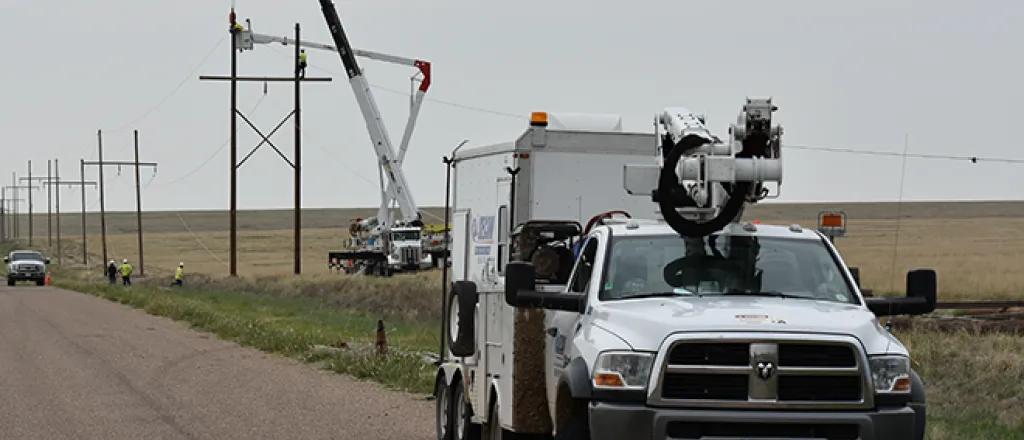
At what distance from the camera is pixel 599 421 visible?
878 cm

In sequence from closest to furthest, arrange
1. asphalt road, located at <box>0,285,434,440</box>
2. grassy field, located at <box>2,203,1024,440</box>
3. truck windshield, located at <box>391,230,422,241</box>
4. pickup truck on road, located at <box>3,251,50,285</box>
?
asphalt road, located at <box>0,285,434,440</box> < grassy field, located at <box>2,203,1024,440</box> < truck windshield, located at <box>391,230,422,241</box> < pickup truck on road, located at <box>3,251,50,285</box>

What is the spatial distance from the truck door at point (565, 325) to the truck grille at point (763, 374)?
3.70 ft

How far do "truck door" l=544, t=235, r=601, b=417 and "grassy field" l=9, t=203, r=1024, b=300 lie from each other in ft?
77.9

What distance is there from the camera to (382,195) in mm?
65500

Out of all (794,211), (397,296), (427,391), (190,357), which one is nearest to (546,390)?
(427,391)

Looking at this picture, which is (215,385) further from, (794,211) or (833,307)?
(794,211)

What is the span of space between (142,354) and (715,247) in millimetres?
16725

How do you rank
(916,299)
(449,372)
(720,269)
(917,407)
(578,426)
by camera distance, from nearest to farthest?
(917,407) → (578,426) → (916,299) → (720,269) → (449,372)

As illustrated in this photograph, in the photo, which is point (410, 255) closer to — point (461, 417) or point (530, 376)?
point (461, 417)

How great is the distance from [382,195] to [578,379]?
186ft

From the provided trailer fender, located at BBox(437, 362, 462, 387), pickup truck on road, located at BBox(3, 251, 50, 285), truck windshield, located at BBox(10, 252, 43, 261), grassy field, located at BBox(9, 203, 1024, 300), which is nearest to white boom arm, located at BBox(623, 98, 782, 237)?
trailer fender, located at BBox(437, 362, 462, 387)

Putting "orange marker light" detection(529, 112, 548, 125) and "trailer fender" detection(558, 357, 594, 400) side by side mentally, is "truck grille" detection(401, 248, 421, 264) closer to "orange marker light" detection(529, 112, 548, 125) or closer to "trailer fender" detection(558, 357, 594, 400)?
"orange marker light" detection(529, 112, 548, 125)

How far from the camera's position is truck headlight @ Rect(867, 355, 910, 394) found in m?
8.92

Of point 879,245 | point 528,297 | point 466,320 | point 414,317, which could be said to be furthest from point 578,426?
point 879,245
